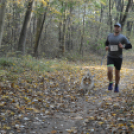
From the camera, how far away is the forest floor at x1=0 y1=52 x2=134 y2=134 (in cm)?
312

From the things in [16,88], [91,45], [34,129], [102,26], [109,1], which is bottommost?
[34,129]

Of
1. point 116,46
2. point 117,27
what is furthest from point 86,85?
point 117,27

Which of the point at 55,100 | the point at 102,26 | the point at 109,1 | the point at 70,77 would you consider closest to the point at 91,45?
the point at 102,26

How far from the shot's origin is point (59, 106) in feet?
13.1

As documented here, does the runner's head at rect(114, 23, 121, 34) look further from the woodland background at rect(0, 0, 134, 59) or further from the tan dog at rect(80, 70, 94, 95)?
the woodland background at rect(0, 0, 134, 59)

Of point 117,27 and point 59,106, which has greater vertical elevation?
Answer: point 117,27

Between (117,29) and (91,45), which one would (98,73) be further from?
(91,45)

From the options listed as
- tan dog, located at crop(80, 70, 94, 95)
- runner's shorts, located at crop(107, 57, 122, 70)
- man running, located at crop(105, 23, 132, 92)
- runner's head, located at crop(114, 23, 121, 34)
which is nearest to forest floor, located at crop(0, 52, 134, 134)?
tan dog, located at crop(80, 70, 94, 95)

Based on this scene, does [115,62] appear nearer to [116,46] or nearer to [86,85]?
[116,46]

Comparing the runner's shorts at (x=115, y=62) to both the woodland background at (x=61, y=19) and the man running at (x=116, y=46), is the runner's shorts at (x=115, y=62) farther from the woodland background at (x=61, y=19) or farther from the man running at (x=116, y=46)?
the woodland background at (x=61, y=19)

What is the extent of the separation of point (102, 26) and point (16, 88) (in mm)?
6534

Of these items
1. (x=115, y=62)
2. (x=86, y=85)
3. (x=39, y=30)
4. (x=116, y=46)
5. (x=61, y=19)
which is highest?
(x=61, y=19)

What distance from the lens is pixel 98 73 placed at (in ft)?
21.9

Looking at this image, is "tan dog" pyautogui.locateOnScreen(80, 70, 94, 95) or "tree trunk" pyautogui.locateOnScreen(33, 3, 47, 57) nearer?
"tan dog" pyautogui.locateOnScreen(80, 70, 94, 95)
